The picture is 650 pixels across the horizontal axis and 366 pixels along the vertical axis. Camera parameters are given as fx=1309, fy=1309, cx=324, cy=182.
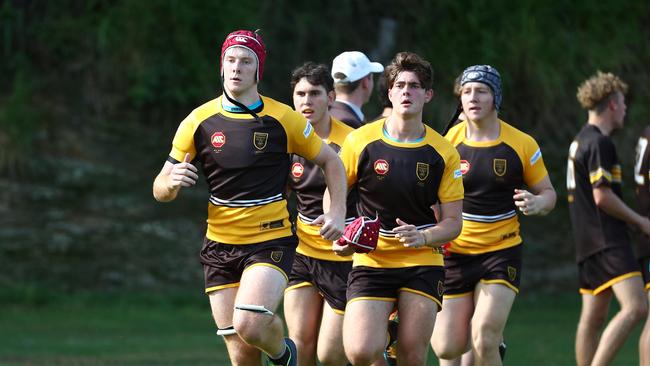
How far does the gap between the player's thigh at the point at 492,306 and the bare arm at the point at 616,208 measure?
1683mm

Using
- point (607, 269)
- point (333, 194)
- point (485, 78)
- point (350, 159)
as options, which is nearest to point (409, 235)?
point (333, 194)

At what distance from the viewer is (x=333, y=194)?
8312mm

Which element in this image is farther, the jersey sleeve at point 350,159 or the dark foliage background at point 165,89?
the dark foliage background at point 165,89

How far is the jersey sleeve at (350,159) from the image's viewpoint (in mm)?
8656

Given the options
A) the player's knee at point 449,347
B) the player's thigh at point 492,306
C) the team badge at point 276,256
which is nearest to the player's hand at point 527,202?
the player's thigh at point 492,306

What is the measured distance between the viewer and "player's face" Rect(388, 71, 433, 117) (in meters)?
8.62

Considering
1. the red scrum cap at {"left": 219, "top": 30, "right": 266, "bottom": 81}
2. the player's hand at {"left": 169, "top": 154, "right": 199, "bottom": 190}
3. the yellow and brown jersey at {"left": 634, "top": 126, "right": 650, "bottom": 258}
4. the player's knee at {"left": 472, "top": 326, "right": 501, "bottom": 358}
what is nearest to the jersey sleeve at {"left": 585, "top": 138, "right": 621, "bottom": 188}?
the yellow and brown jersey at {"left": 634, "top": 126, "right": 650, "bottom": 258}

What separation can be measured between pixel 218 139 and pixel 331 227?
91 centimetres

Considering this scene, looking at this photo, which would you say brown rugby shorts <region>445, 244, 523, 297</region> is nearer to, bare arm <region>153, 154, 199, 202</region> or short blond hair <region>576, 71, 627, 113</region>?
short blond hair <region>576, 71, 627, 113</region>

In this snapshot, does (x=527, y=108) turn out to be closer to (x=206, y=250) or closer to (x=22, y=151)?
(x=22, y=151)

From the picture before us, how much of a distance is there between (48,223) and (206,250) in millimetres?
11291

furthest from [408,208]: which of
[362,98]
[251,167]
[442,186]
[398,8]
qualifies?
[398,8]

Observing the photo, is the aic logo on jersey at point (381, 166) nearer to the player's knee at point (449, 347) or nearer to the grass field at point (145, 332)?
the player's knee at point (449, 347)

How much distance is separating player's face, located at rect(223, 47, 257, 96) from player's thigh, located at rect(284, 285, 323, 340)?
171 centimetres
